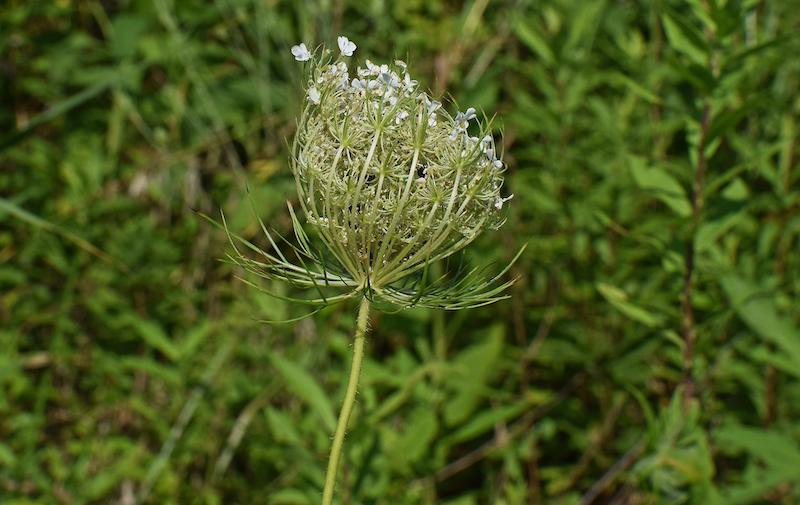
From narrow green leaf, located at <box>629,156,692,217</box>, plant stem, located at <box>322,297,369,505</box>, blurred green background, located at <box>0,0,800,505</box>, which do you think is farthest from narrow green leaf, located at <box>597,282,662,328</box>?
plant stem, located at <box>322,297,369,505</box>

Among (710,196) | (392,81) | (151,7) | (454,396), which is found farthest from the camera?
(151,7)

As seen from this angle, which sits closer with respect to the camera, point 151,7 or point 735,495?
point 735,495

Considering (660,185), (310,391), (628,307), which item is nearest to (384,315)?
(310,391)

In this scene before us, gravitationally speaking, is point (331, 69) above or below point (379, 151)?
above

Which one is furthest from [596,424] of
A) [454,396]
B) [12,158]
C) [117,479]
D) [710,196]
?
[12,158]

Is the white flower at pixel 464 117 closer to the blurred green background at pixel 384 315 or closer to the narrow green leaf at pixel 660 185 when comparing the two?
the narrow green leaf at pixel 660 185

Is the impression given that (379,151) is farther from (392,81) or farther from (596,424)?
(596,424)

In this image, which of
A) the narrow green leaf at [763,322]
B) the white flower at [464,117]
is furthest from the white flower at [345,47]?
the narrow green leaf at [763,322]
